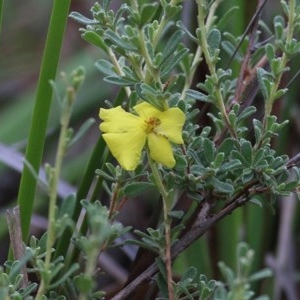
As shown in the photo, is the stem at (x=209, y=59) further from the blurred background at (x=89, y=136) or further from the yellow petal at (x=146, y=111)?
the blurred background at (x=89, y=136)

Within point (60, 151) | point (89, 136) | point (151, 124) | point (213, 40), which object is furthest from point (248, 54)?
point (89, 136)

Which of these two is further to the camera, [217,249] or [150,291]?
[217,249]

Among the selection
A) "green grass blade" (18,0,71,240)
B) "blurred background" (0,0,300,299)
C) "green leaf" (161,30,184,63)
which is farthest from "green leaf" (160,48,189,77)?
"blurred background" (0,0,300,299)

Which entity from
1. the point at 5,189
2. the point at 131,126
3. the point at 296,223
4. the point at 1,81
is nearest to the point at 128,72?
the point at 131,126

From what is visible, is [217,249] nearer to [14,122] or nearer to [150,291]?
[150,291]

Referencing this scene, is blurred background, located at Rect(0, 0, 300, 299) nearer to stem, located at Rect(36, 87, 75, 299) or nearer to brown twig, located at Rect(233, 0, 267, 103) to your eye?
brown twig, located at Rect(233, 0, 267, 103)

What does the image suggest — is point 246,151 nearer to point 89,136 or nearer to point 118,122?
point 118,122
